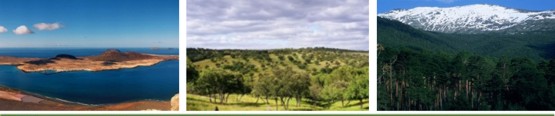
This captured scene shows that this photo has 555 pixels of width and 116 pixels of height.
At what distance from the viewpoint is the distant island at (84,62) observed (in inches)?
421

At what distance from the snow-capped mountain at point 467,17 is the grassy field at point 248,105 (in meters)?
1.35

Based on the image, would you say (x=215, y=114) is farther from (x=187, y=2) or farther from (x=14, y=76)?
(x=14, y=76)

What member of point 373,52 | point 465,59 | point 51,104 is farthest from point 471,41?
point 51,104

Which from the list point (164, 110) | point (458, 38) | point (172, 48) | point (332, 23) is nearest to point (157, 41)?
point (172, 48)

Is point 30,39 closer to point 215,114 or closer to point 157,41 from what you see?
point 157,41

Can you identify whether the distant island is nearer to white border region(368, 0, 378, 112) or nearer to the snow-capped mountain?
white border region(368, 0, 378, 112)

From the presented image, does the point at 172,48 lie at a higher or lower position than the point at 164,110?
higher

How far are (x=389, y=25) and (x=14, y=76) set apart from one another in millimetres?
5169

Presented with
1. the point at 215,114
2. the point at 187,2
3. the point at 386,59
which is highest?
the point at 187,2

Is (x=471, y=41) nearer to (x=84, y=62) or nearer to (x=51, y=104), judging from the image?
(x=84, y=62)

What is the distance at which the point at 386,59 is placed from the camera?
10.7m

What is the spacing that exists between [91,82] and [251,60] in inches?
86.5

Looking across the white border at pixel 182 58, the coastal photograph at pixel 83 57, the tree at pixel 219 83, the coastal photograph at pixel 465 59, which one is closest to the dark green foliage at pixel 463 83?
the coastal photograph at pixel 465 59

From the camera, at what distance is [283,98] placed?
10.8 meters
